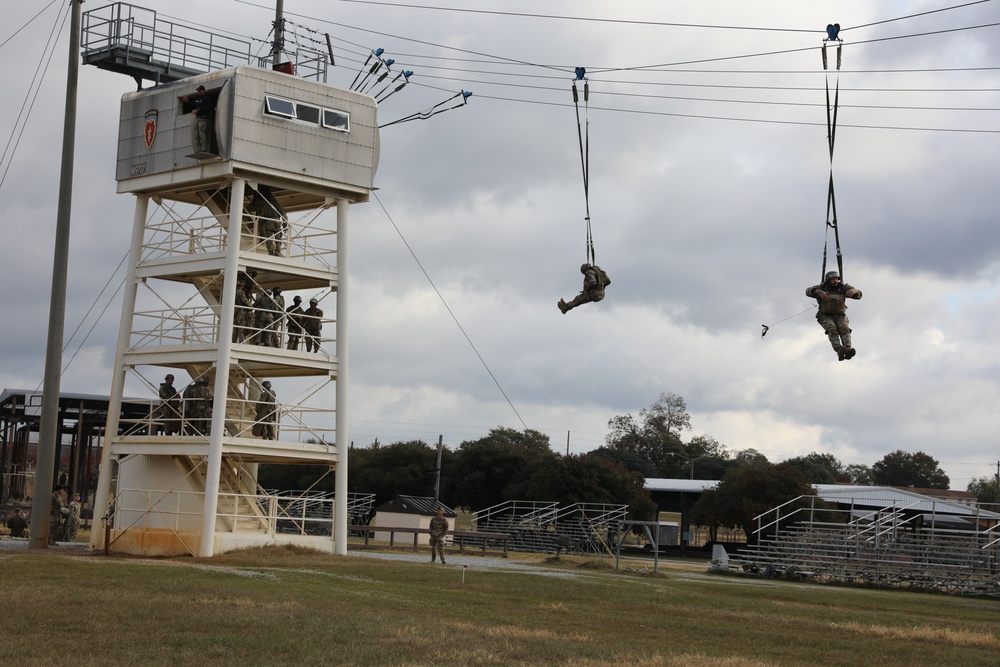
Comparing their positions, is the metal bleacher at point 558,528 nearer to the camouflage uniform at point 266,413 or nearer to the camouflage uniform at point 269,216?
the camouflage uniform at point 266,413

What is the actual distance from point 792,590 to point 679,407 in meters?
109

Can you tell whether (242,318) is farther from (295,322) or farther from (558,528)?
(558,528)

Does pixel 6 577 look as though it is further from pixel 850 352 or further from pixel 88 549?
pixel 850 352

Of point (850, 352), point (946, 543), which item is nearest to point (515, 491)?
point (946, 543)

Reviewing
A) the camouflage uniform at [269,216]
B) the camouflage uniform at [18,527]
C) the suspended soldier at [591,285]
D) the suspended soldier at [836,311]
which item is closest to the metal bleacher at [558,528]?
the camouflage uniform at [269,216]

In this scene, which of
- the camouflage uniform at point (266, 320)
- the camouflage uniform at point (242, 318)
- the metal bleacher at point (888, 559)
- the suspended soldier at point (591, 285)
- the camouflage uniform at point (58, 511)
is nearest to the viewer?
the suspended soldier at point (591, 285)

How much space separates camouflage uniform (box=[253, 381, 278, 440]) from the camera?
35938 mm

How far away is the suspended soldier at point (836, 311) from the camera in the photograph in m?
23.6

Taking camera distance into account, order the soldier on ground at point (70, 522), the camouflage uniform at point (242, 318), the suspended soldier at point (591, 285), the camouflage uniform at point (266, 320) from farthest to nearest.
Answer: the soldier on ground at point (70, 522), the camouflage uniform at point (266, 320), the camouflage uniform at point (242, 318), the suspended soldier at point (591, 285)

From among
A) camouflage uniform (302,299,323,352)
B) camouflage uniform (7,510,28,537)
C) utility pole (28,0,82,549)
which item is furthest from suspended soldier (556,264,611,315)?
camouflage uniform (7,510,28,537)

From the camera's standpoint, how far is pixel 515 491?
7738cm

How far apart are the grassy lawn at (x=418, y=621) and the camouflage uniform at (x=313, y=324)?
794 centimetres

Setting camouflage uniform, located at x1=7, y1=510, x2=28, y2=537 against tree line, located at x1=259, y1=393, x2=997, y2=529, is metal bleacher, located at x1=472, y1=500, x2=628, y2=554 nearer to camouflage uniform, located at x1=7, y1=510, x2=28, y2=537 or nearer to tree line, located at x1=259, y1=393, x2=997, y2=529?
tree line, located at x1=259, y1=393, x2=997, y2=529

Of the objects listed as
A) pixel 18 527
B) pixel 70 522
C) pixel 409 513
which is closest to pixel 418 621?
pixel 70 522
